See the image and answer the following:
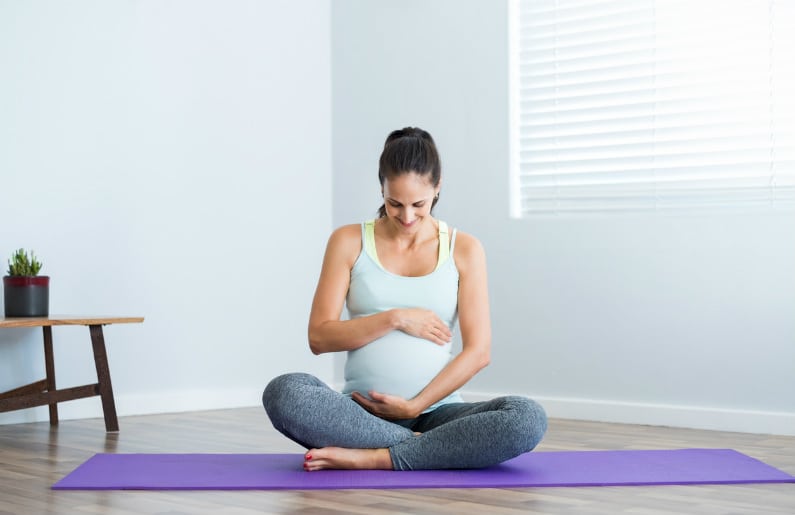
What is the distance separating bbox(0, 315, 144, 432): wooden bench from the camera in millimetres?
3418

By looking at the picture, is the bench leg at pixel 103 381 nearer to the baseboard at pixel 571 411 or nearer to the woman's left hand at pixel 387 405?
the baseboard at pixel 571 411

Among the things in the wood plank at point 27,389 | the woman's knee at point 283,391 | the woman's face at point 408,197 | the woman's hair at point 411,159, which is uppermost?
the woman's hair at point 411,159

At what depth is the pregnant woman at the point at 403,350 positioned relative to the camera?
8.22 feet

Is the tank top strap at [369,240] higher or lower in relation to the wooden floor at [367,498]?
higher

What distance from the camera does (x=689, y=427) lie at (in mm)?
3777

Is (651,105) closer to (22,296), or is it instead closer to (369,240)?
(369,240)

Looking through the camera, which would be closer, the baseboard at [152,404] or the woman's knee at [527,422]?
the woman's knee at [527,422]

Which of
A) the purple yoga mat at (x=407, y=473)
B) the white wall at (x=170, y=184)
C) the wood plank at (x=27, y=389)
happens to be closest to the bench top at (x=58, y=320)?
the wood plank at (x=27, y=389)

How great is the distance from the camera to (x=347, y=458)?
2553 mm

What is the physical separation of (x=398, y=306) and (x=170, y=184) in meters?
Answer: 1.89

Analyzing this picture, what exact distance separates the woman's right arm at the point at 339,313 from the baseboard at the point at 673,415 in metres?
1.59

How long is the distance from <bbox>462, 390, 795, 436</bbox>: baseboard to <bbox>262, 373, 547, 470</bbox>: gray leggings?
1.41 m

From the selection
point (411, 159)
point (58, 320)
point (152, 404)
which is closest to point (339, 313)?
point (411, 159)

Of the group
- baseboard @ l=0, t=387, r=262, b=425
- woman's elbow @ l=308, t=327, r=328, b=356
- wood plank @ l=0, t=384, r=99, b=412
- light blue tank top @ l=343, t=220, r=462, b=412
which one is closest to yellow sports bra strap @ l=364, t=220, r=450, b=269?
light blue tank top @ l=343, t=220, r=462, b=412
